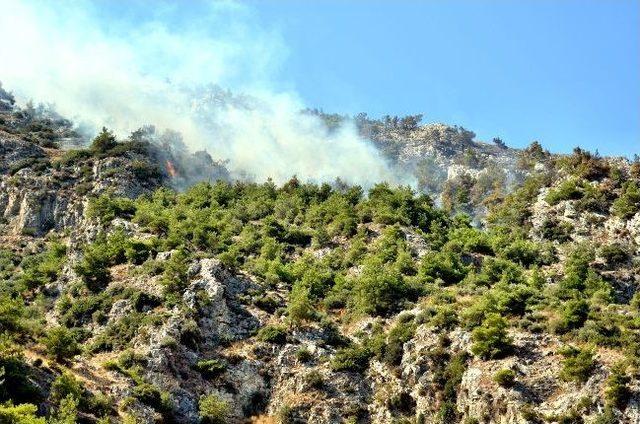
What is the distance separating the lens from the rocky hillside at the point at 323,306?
192 feet

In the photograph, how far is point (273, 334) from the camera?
71.1 meters

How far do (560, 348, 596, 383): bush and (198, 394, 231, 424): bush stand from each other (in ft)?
98.5

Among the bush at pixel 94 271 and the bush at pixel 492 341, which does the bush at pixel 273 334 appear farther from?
the bush at pixel 94 271

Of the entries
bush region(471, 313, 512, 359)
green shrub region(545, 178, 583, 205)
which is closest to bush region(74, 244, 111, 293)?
bush region(471, 313, 512, 359)

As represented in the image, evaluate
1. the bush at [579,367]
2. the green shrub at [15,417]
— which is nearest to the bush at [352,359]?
the bush at [579,367]

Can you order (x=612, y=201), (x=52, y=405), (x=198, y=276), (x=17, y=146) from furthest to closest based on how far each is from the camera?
(x=17, y=146)
(x=612, y=201)
(x=198, y=276)
(x=52, y=405)

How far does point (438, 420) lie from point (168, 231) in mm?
47825

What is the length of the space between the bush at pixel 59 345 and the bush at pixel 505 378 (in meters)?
38.2

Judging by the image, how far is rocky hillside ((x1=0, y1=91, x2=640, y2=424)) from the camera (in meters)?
58.5

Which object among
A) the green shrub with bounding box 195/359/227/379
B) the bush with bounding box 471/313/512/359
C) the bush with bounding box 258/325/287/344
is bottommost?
the green shrub with bounding box 195/359/227/379

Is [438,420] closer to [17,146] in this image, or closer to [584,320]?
[584,320]

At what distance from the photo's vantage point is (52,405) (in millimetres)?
51594

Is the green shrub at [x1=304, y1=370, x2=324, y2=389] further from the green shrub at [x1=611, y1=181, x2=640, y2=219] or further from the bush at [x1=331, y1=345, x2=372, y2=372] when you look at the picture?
the green shrub at [x1=611, y1=181, x2=640, y2=219]

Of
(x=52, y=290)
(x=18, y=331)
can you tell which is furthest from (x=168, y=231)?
(x=18, y=331)
